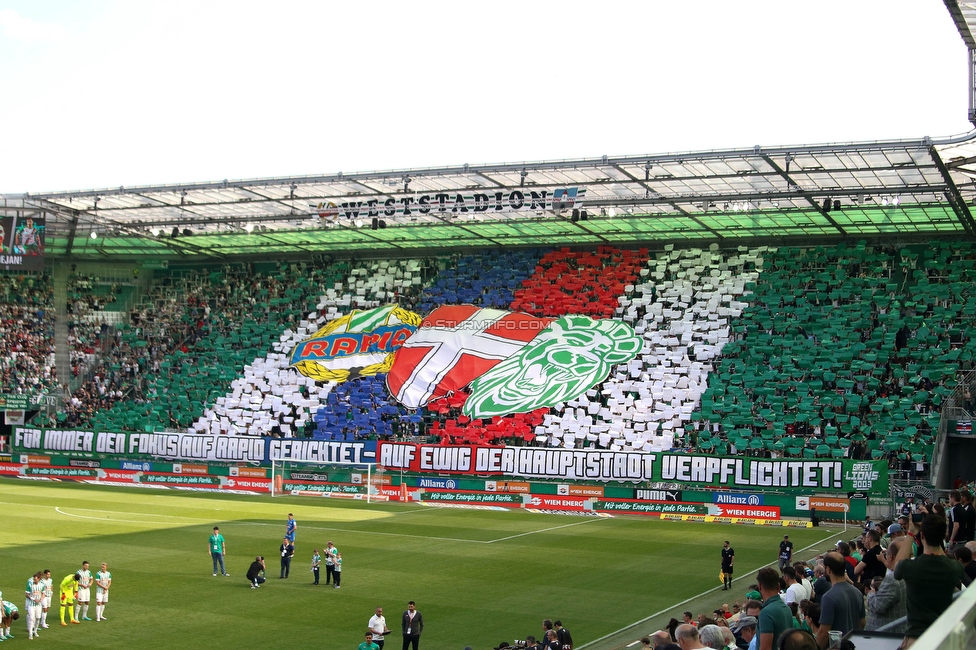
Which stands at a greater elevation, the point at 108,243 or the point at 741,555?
the point at 108,243

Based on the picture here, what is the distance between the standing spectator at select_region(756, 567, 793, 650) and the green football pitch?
40.8 feet

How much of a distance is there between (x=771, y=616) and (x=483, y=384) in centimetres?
4702

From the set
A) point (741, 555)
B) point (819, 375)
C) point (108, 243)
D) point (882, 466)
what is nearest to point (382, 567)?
point (741, 555)

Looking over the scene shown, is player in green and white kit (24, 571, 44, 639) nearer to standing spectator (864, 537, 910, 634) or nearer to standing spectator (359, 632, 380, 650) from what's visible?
standing spectator (359, 632, 380, 650)

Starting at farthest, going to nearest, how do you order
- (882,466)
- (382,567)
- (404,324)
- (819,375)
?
1. (404,324)
2. (819,375)
3. (882,466)
4. (382,567)

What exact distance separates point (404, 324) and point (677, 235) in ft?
55.6

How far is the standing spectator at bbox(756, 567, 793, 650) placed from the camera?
856 centimetres

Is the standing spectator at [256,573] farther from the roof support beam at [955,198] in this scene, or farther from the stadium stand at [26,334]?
the stadium stand at [26,334]

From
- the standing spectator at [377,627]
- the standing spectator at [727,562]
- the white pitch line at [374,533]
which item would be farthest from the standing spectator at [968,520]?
the white pitch line at [374,533]

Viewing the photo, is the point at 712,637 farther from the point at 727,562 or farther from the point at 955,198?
the point at 955,198

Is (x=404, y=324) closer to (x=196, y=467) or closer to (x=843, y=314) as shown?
(x=196, y=467)

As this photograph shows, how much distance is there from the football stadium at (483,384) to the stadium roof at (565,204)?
0.79ft

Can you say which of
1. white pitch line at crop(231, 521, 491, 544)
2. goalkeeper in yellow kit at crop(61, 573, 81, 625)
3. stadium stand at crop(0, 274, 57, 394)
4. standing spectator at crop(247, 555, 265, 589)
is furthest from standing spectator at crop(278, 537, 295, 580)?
stadium stand at crop(0, 274, 57, 394)

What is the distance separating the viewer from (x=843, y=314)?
49.9 meters
